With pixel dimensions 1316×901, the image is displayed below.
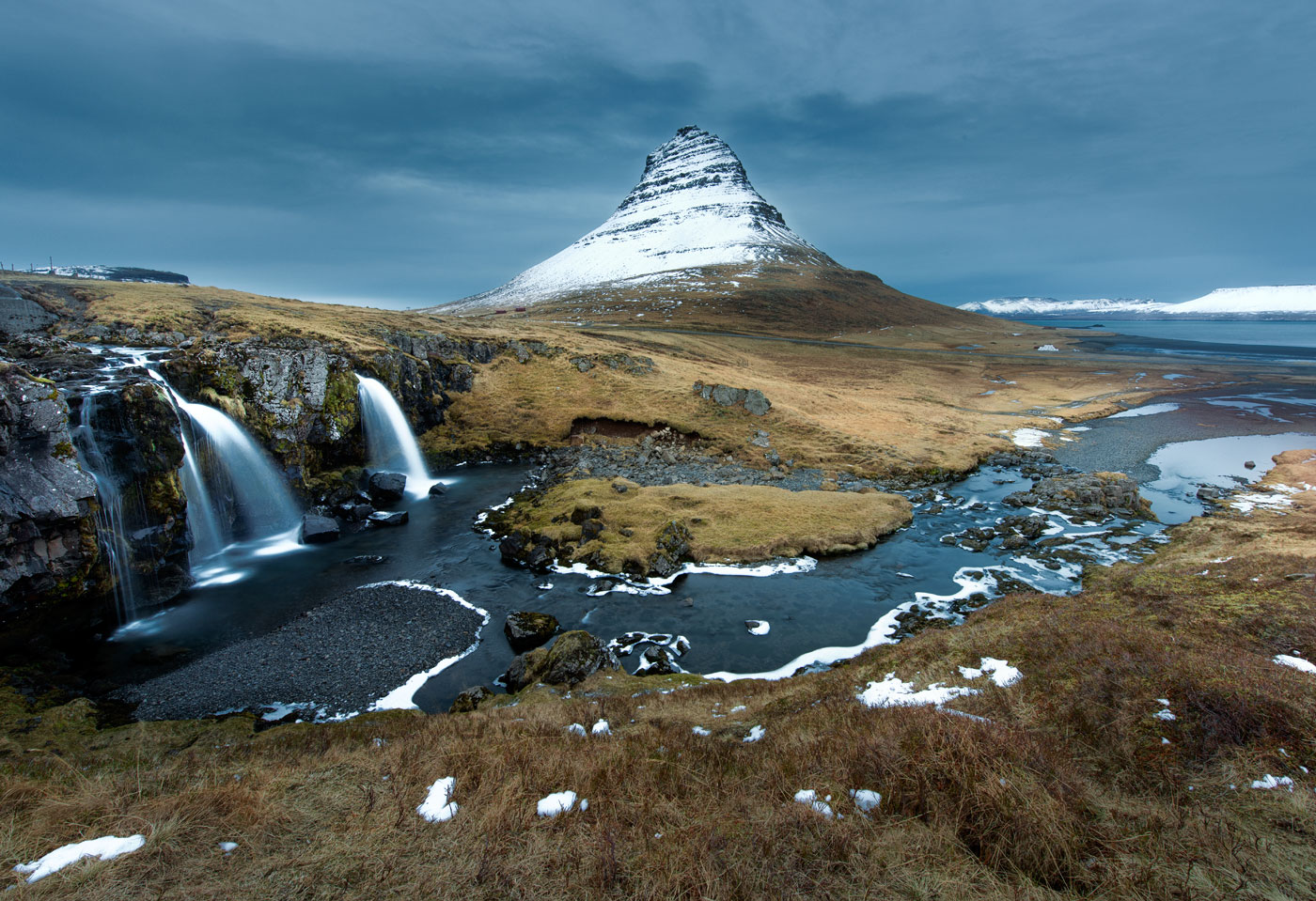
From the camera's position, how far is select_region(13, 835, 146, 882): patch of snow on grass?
Answer: 6.33 m

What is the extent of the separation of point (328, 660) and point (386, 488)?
1915cm

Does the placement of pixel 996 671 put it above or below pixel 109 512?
below

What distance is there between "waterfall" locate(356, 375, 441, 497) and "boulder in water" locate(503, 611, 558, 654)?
21.5 metres

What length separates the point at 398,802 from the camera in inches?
314

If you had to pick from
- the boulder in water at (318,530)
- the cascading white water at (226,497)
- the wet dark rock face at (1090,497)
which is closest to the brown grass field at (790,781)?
the cascading white water at (226,497)

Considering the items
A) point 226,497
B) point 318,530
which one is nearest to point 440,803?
point 318,530

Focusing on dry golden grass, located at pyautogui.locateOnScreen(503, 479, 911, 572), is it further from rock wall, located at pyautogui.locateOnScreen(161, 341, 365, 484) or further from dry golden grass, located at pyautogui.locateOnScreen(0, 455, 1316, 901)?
dry golden grass, located at pyautogui.locateOnScreen(0, 455, 1316, 901)

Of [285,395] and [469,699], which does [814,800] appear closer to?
[469,699]

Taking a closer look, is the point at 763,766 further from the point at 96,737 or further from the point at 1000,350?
the point at 1000,350

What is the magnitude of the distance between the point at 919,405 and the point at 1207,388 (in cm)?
6029

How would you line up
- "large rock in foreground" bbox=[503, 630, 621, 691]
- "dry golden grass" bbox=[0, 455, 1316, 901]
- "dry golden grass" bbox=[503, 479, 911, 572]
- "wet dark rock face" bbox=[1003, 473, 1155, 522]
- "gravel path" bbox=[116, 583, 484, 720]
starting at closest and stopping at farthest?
"dry golden grass" bbox=[0, 455, 1316, 901] < "gravel path" bbox=[116, 583, 484, 720] < "large rock in foreground" bbox=[503, 630, 621, 691] < "dry golden grass" bbox=[503, 479, 911, 572] < "wet dark rock face" bbox=[1003, 473, 1155, 522]

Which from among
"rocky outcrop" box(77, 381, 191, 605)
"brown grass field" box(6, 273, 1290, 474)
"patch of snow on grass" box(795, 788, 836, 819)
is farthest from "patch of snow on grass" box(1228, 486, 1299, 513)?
"rocky outcrop" box(77, 381, 191, 605)

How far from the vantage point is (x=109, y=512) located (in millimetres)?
22125

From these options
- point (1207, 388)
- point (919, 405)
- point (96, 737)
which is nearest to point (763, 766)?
point (96, 737)
